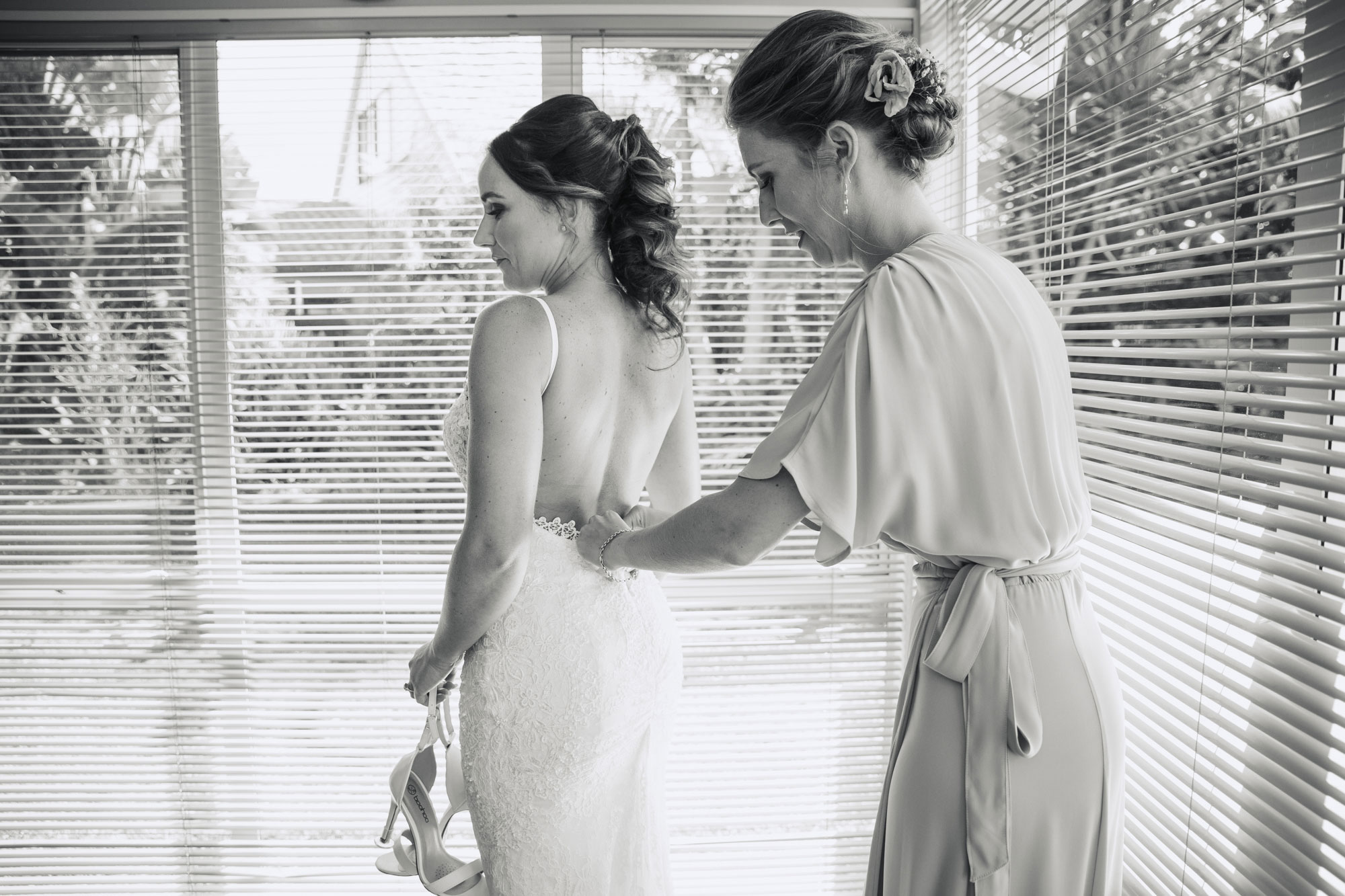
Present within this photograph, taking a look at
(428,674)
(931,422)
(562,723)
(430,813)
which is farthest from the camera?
(430,813)

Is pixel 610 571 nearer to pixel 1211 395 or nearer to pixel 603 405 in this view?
pixel 603 405

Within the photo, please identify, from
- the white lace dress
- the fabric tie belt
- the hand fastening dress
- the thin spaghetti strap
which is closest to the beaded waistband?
the white lace dress

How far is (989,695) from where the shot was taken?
96 cm

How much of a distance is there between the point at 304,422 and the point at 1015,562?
1.87 metres

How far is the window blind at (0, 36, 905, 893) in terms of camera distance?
2.20 meters

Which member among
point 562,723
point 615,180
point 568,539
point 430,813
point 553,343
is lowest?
point 430,813

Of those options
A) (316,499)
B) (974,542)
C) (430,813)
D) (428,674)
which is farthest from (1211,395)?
(316,499)

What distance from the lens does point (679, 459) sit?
1551 millimetres

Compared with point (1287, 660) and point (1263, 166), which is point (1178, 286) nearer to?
point (1263, 166)

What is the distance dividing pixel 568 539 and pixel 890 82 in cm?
81

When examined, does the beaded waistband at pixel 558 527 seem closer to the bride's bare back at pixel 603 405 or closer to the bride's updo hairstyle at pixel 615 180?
the bride's bare back at pixel 603 405

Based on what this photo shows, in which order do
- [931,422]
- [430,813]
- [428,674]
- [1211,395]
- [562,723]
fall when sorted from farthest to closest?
[430,813] → [428,674] → [562,723] → [1211,395] → [931,422]

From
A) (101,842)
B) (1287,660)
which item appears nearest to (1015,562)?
(1287,660)

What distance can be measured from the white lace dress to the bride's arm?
90 millimetres
